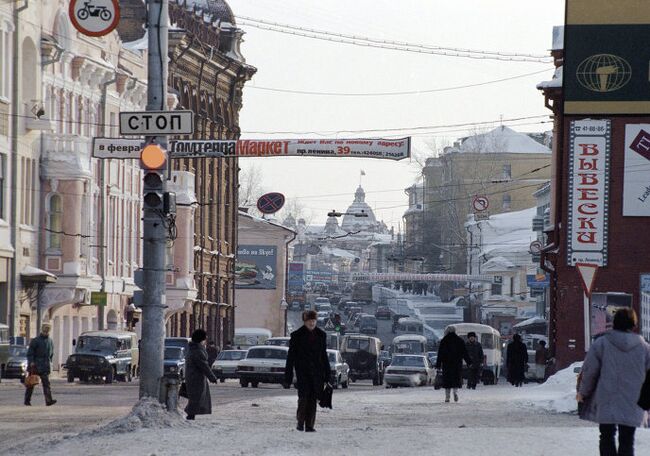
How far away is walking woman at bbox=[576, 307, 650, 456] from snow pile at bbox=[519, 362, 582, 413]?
556 inches

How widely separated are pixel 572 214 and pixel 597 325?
19.4 metres

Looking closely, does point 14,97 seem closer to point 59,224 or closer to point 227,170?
point 59,224

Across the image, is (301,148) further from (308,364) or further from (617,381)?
(617,381)

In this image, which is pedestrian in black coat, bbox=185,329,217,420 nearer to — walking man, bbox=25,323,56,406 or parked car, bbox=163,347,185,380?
walking man, bbox=25,323,56,406

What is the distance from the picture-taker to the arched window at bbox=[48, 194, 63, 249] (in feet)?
194

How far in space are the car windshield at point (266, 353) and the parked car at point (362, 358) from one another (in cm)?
1390

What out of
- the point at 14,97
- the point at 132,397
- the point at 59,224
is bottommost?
the point at 132,397

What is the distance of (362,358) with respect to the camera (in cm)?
6650

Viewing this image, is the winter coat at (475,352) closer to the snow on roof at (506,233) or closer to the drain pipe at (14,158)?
the drain pipe at (14,158)

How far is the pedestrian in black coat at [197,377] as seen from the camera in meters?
23.5

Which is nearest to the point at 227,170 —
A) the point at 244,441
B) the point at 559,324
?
the point at 559,324

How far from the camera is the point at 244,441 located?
760 inches

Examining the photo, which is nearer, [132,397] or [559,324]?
[132,397]

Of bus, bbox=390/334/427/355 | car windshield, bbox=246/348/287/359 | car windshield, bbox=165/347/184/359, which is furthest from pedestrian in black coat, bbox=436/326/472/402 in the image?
bus, bbox=390/334/427/355
